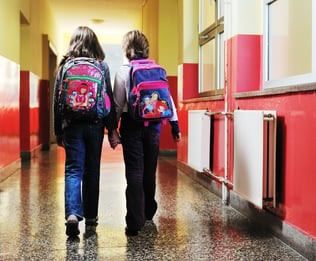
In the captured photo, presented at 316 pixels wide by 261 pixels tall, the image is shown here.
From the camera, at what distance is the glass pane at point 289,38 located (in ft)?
8.98

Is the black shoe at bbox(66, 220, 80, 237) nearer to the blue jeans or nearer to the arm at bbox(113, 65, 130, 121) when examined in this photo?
the blue jeans

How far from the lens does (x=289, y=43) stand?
3.00m

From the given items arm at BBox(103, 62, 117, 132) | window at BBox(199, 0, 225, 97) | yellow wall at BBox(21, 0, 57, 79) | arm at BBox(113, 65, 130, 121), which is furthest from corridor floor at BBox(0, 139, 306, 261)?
yellow wall at BBox(21, 0, 57, 79)

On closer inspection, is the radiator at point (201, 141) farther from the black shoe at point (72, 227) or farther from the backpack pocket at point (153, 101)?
the black shoe at point (72, 227)

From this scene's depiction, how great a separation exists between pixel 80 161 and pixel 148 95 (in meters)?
0.57

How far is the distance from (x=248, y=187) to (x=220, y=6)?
231 cm

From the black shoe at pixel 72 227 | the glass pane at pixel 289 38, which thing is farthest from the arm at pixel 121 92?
the glass pane at pixel 289 38

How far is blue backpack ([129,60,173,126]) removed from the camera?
2756mm

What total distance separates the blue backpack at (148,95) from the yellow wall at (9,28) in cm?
282

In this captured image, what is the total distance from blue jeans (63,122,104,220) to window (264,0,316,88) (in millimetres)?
1225

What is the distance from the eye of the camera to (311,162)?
2367 millimetres

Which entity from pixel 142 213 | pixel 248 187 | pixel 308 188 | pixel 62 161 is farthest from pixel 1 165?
pixel 308 188

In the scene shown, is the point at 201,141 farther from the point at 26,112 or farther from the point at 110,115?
the point at 26,112

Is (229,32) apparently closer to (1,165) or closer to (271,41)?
(271,41)
